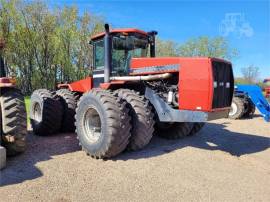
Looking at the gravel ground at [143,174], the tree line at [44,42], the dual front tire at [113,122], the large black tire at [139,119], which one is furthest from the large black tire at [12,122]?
the tree line at [44,42]

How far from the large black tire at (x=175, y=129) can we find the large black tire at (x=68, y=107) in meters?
2.31

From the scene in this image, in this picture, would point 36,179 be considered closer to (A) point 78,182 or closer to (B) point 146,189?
(A) point 78,182

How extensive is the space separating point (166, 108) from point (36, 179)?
109 inches

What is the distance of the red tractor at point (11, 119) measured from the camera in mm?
5082

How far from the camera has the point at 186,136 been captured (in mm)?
7707

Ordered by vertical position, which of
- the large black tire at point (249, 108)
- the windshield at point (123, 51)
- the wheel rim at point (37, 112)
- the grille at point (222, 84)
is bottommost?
the large black tire at point (249, 108)

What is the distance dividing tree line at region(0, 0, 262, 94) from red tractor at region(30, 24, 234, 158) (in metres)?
21.5

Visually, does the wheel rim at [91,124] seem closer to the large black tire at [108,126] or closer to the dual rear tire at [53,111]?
the large black tire at [108,126]

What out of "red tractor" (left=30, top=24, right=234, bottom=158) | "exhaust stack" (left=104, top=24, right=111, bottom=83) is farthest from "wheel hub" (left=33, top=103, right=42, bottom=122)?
"exhaust stack" (left=104, top=24, right=111, bottom=83)

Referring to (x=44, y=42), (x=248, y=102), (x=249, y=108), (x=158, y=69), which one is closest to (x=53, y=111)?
(x=158, y=69)

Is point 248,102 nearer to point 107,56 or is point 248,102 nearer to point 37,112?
point 107,56

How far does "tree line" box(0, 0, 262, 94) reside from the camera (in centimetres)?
2898

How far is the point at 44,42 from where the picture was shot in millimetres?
30484

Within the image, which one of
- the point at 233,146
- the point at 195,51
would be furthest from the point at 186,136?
the point at 195,51
